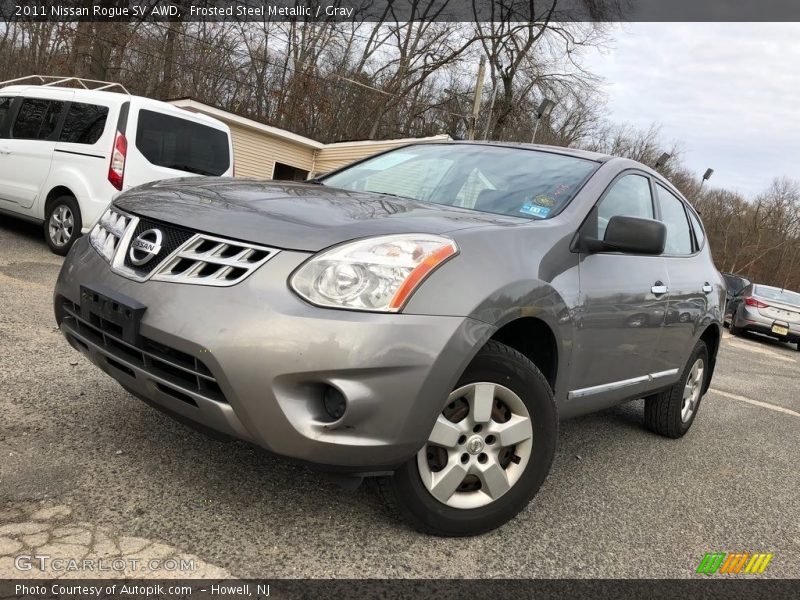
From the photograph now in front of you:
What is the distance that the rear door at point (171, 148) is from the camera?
22.3 feet

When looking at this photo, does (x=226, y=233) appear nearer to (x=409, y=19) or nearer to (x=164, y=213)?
(x=164, y=213)

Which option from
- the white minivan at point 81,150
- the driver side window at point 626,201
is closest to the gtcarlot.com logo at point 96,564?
the driver side window at point 626,201

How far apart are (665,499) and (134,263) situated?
2.60 metres

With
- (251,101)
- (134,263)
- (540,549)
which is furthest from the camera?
(251,101)

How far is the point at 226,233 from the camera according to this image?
201 centimetres

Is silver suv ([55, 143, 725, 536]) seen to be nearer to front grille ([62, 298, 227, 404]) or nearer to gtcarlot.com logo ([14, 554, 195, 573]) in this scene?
front grille ([62, 298, 227, 404])

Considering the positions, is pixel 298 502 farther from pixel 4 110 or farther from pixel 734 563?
pixel 4 110

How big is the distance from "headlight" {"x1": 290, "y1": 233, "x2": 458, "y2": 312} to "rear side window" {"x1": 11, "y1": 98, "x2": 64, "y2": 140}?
656 cm

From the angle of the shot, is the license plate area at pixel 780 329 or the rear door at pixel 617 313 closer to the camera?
the rear door at pixel 617 313

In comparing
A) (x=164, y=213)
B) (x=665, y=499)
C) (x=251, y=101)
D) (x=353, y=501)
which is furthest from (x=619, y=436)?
(x=251, y=101)

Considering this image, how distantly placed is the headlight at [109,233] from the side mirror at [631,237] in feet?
5.95

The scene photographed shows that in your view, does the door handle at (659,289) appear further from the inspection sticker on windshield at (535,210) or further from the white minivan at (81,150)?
the white minivan at (81,150)

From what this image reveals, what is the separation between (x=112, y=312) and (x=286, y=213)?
2.10ft

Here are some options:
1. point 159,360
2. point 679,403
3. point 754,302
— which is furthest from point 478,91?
point 159,360
